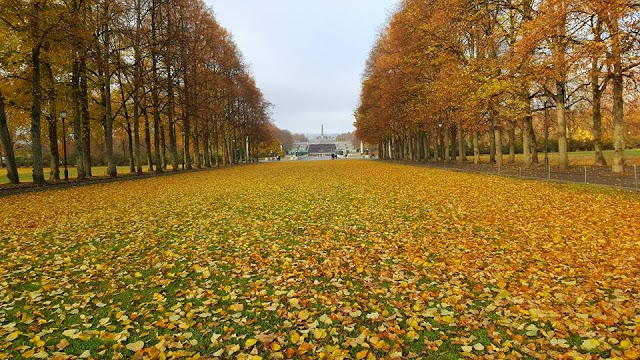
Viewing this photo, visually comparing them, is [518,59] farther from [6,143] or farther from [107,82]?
[6,143]

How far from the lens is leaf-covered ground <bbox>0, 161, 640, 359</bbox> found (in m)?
4.04

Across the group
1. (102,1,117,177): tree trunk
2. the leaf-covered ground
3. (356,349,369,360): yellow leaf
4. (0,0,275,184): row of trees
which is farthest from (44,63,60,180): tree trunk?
(356,349,369,360): yellow leaf

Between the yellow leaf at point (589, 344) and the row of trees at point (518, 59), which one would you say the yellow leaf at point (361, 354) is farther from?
the row of trees at point (518, 59)

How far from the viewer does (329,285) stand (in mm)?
5766

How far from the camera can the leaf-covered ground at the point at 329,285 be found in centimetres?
404

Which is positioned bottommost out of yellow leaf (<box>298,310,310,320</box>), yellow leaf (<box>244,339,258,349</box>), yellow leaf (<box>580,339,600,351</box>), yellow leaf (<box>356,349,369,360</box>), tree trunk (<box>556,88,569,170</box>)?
yellow leaf (<box>580,339,600,351</box>)

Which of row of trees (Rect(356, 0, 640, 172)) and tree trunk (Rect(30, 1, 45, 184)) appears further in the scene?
tree trunk (Rect(30, 1, 45, 184))

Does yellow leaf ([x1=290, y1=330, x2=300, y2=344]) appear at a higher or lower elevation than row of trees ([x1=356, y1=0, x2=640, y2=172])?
lower

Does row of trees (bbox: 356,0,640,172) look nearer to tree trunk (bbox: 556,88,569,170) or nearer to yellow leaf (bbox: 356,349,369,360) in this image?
tree trunk (bbox: 556,88,569,170)

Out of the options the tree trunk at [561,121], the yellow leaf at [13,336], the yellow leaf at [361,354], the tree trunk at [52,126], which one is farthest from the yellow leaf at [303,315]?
the tree trunk at [52,126]

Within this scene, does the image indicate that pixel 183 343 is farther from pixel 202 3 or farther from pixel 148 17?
pixel 202 3

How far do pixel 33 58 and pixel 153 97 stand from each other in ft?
42.1

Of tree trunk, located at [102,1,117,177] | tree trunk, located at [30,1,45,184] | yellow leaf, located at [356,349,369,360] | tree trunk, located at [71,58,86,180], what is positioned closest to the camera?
yellow leaf, located at [356,349,369,360]

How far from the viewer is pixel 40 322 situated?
4.67m
